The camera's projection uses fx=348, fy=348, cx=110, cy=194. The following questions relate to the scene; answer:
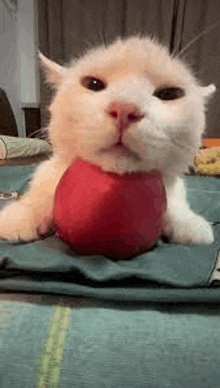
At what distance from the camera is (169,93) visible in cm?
51

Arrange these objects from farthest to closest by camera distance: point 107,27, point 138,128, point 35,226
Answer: point 107,27
point 35,226
point 138,128

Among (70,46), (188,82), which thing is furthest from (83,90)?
(70,46)

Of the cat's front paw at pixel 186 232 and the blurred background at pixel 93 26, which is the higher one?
the blurred background at pixel 93 26

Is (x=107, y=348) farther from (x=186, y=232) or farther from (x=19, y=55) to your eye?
(x=19, y=55)

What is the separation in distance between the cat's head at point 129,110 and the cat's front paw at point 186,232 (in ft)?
0.28

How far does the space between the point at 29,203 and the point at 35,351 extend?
26 centimetres

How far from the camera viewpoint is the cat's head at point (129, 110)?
0.44 meters

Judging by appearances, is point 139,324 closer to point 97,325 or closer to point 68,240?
point 97,325

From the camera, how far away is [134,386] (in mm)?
326

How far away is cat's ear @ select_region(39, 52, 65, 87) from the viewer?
592 millimetres

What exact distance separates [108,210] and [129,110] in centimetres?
13

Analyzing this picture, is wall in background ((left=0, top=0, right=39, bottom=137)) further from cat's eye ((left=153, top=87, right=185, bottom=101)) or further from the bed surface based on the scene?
the bed surface

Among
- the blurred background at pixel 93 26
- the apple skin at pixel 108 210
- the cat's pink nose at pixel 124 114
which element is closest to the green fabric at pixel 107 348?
the apple skin at pixel 108 210

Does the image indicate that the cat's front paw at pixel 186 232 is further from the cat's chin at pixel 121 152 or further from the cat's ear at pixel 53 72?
the cat's ear at pixel 53 72
